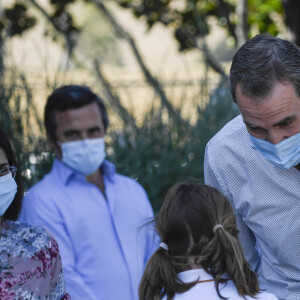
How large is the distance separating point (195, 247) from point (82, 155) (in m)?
1.55

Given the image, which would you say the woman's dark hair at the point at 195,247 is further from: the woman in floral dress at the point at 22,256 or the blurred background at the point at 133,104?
the blurred background at the point at 133,104

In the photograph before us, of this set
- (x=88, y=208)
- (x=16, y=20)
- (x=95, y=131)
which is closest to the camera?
(x=88, y=208)

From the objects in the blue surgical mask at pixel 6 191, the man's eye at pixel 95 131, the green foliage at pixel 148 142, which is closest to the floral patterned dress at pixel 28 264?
the blue surgical mask at pixel 6 191

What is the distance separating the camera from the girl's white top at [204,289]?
7.33 feet

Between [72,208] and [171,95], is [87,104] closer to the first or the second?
[72,208]

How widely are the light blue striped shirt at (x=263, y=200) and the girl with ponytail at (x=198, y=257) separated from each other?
35 cm

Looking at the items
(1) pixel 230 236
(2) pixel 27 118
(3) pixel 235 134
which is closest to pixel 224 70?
(2) pixel 27 118

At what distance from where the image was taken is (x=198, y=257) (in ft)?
7.49

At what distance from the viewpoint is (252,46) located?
103 inches

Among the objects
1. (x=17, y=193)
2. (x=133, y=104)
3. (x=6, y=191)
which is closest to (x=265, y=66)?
(x=6, y=191)

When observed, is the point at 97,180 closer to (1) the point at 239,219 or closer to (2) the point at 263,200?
(1) the point at 239,219

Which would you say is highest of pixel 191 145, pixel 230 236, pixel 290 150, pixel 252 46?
pixel 252 46

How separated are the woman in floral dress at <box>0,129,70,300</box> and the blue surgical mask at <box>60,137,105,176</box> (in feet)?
2.72

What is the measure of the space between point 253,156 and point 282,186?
0.18 m
